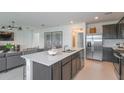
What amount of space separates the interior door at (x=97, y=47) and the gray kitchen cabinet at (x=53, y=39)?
2.70 m

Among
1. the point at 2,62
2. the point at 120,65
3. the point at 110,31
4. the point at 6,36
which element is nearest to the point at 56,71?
the point at 120,65

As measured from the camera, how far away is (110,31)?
18.8 feet

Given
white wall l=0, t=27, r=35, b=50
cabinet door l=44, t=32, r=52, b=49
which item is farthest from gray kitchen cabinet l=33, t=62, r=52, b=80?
white wall l=0, t=27, r=35, b=50

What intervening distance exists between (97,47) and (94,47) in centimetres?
18

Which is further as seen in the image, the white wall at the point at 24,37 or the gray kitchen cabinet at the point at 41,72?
the white wall at the point at 24,37

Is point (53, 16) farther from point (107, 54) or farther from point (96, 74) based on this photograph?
point (107, 54)

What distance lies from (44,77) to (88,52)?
479cm

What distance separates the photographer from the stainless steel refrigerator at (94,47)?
594 cm

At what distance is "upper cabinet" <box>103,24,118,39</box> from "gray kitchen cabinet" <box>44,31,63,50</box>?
324 cm

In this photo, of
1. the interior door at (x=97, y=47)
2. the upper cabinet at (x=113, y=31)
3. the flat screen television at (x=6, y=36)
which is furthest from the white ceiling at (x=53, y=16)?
the flat screen television at (x=6, y=36)

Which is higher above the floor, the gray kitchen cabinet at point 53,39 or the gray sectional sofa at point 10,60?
the gray kitchen cabinet at point 53,39

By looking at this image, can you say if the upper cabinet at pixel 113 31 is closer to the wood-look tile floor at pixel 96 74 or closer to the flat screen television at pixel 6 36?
the wood-look tile floor at pixel 96 74
